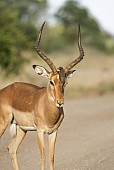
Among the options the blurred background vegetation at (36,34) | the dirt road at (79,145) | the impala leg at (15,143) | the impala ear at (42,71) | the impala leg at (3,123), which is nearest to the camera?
the impala ear at (42,71)

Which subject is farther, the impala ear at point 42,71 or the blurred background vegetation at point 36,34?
the blurred background vegetation at point 36,34

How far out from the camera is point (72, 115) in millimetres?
21625

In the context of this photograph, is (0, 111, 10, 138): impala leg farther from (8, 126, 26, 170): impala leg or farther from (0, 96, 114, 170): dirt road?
(0, 96, 114, 170): dirt road

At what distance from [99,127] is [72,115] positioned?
3271 mm

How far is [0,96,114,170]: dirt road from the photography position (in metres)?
11.3

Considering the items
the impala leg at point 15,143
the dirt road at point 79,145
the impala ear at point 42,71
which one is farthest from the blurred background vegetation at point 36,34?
the impala ear at point 42,71

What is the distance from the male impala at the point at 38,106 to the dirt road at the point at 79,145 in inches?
39.1

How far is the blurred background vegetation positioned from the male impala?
1847 cm

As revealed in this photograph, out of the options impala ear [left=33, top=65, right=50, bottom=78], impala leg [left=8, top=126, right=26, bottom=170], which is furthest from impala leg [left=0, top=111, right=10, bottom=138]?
impala ear [left=33, top=65, right=50, bottom=78]

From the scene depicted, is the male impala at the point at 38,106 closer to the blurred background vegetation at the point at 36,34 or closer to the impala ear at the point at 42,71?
the impala ear at the point at 42,71

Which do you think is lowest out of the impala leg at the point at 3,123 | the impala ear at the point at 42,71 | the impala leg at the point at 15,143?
the impala leg at the point at 15,143

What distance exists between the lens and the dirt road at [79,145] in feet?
36.9

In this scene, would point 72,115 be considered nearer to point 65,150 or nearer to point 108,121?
point 108,121

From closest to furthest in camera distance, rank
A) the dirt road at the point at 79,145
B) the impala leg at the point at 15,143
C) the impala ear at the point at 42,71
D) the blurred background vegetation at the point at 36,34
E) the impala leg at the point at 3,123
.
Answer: the impala ear at the point at 42,71, the impala leg at the point at 3,123, the impala leg at the point at 15,143, the dirt road at the point at 79,145, the blurred background vegetation at the point at 36,34
